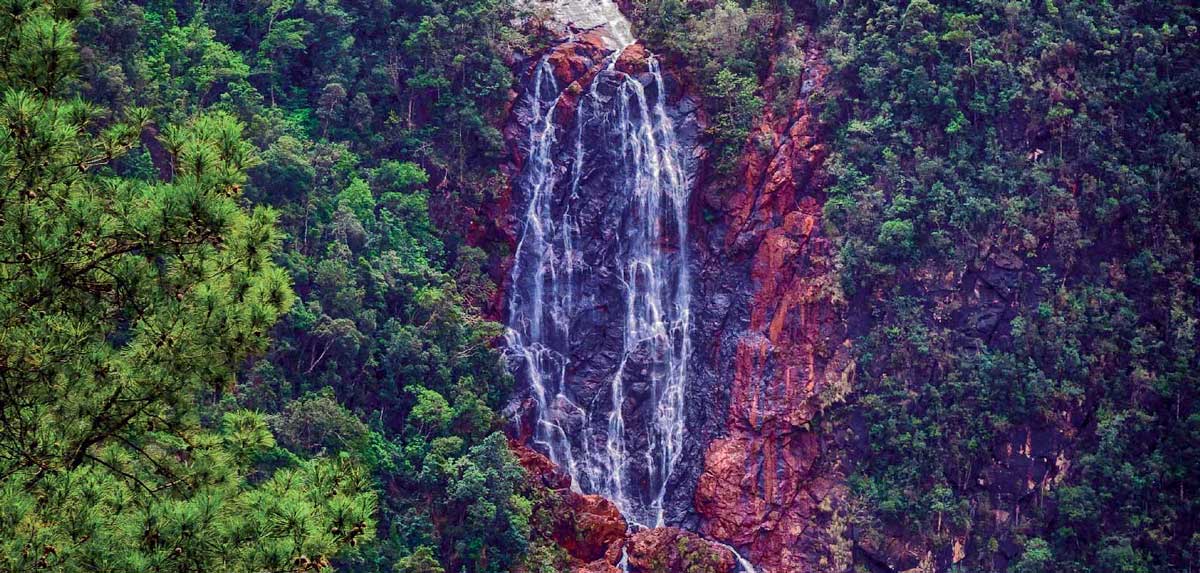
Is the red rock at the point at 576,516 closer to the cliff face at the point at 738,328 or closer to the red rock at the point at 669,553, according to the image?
the red rock at the point at 669,553

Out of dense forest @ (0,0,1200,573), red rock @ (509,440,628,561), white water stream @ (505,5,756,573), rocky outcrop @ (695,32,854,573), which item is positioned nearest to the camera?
dense forest @ (0,0,1200,573)

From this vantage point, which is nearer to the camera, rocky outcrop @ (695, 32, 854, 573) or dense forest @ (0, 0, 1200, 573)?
dense forest @ (0, 0, 1200, 573)

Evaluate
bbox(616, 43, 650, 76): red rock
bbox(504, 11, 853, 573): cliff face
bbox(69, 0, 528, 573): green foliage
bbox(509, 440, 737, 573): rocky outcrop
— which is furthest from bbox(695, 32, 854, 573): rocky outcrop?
bbox(69, 0, 528, 573): green foliage

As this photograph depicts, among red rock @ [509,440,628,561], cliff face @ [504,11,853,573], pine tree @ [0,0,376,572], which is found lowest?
red rock @ [509,440,628,561]

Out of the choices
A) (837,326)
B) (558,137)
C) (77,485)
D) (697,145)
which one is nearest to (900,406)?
(837,326)

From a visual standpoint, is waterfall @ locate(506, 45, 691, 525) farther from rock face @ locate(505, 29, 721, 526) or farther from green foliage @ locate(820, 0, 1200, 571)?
green foliage @ locate(820, 0, 1200, 571)

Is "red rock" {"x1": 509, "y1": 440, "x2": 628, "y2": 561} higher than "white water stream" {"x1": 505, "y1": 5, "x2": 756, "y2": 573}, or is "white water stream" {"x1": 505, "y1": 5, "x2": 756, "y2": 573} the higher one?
"white water stream" {"x1": 505, "y1": 5, "x2": 756, "y2": 573}

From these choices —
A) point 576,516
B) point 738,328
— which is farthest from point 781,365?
point 576,516
